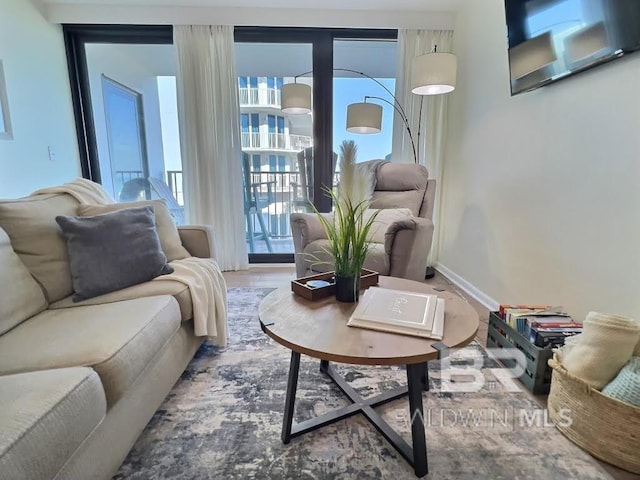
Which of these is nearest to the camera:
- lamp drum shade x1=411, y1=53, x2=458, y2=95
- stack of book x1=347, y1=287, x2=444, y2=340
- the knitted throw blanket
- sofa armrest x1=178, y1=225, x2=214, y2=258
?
stack of book x1=347, y1=287, x2=444, y2=340

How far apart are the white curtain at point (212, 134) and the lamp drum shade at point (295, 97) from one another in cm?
64

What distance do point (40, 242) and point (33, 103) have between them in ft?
6.80

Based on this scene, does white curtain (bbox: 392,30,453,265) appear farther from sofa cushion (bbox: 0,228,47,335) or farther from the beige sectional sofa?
sofa cushion (bbox: 0,228,47,335)

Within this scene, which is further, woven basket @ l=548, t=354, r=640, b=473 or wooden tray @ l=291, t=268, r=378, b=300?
wooden tray @ l=291, t=268, r=378, b=300

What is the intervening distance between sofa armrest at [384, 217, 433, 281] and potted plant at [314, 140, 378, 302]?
92cm

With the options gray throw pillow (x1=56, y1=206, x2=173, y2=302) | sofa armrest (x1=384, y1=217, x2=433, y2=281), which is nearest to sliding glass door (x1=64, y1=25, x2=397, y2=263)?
sofa armrest (x1=384, y1=217, x2=433, y2=281)

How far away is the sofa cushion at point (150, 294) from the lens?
1.44 m

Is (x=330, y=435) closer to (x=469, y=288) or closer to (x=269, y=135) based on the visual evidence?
(x=469, y=288)

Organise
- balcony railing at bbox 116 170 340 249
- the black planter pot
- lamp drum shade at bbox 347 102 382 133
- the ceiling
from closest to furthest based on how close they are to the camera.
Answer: the black planter pot
lamp drum shade at bbox 347 102 382 133
the ceiling
balcony railing at bbox 116 170 340 249

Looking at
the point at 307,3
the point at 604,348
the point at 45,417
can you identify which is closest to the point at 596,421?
the point at 604,348

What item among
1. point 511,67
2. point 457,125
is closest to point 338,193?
point 511,67

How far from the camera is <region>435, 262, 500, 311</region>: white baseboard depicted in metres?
2.48

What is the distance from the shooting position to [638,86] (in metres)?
1.37

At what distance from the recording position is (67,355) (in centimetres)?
102
